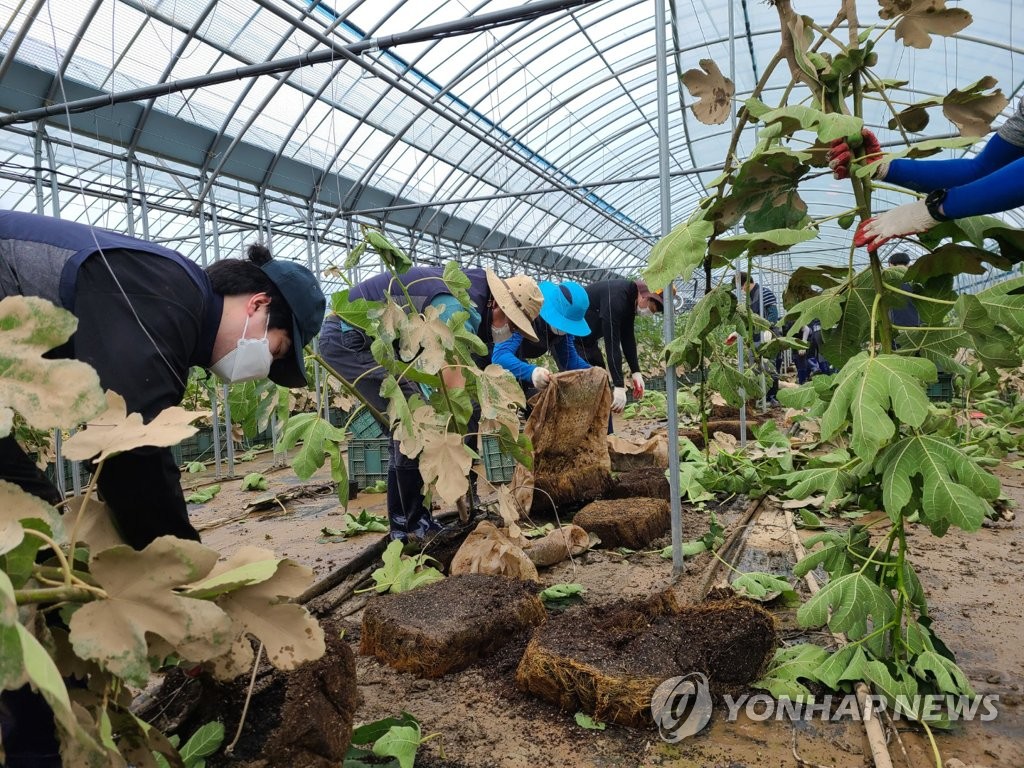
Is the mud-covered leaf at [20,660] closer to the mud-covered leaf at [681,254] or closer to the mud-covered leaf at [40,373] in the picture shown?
the mud-covered leaf at [40,373]

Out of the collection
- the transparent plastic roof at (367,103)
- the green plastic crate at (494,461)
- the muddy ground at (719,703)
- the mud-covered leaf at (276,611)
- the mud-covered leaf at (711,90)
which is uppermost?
the transparent plastic roof at (367,103)

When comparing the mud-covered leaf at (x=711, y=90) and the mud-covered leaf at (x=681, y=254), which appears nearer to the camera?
the mud-covered leaf at (x=681, y=254)

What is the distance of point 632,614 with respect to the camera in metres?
2.00

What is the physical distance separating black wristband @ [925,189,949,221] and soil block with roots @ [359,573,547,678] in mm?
1586

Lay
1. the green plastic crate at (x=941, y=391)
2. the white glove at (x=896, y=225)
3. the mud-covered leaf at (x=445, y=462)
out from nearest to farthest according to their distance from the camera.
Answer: the white glove at (x=896, y=225), the mud-covered leaf at (x=445, y=462), the green plastic crate at (x=941, y=391)

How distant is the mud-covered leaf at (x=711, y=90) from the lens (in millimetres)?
1947

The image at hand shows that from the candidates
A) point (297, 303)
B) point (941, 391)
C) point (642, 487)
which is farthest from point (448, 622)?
point (941, 391)

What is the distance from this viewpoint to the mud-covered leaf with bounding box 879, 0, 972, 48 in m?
1.59

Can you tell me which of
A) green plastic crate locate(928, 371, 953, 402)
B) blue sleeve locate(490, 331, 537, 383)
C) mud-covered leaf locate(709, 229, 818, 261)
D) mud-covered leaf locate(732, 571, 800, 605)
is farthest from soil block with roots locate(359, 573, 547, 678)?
green plastic crate locate(928, 371, 953, 402)

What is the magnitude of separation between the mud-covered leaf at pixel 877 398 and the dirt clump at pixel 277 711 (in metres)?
1.21

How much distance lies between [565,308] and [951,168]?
253 centimetres

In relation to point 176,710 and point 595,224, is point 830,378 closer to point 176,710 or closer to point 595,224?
point 176,710

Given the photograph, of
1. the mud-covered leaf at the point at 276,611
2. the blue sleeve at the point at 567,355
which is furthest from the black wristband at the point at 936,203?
the blue sleeve at the point at 567,355

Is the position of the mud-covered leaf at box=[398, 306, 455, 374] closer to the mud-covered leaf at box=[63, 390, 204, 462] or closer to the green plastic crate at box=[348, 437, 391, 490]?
the mud-covered leaf at box=[63, 390, 204, 462]
